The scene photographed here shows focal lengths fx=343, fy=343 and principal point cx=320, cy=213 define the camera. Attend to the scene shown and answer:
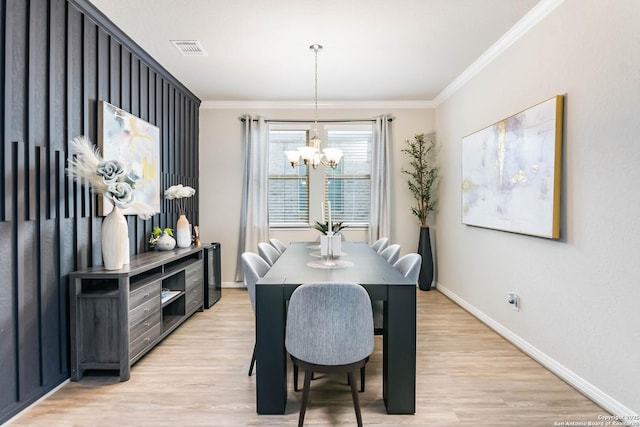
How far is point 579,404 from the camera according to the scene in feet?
6.82

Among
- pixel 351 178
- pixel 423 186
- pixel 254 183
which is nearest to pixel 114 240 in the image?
pixel 254 183

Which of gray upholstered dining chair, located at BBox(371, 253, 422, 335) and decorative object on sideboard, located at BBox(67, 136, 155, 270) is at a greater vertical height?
decorative object on sideboard, located at BBox(67, 136, 155, 270)

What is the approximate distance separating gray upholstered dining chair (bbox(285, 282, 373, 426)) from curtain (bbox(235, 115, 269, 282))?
10.7 feet

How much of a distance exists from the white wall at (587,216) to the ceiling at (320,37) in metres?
0.49

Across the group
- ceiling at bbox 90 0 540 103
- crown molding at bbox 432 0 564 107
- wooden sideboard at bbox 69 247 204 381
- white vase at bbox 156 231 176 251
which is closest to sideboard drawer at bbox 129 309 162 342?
wooden sideboard at bbox 69 247 204 381

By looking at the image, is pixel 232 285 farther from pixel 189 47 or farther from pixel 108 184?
pixel 189 47

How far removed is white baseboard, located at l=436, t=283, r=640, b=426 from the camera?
6.25ft

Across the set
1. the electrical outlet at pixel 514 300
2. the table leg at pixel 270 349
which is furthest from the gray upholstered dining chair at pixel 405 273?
the electrical outlet at pixel 514 300

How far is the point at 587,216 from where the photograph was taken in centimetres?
217

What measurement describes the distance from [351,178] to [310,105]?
1225mm

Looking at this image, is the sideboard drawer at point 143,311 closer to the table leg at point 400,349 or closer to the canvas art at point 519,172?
the table leg at point 400,349

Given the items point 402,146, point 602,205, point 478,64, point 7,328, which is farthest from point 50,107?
point 402,146

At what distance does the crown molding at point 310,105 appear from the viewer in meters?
4.99

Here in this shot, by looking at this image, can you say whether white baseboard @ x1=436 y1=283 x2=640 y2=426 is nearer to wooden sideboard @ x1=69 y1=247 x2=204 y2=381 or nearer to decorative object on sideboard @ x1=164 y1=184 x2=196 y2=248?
wooden sideboard @ x1=69 y1=247 x2=204 y2=381
